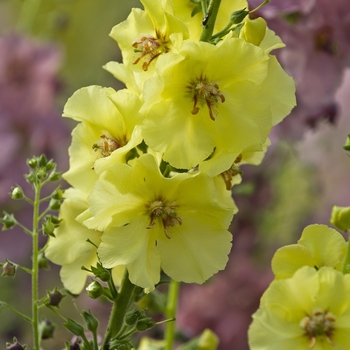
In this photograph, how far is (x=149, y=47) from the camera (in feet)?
1.38

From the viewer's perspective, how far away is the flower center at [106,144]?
43 centimetres

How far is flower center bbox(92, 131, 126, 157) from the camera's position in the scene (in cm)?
43

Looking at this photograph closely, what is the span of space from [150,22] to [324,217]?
769 mm

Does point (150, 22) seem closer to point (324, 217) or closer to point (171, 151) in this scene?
point (171, 151)

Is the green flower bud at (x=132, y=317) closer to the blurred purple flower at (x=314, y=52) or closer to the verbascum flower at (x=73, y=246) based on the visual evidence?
the verbascum flower at (x=73, y=246)

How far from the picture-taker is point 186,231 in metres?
0.42

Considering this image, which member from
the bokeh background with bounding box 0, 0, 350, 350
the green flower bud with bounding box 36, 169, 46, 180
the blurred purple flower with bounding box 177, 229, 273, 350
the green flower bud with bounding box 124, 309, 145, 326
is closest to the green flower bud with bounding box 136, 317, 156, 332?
the green flower bud with bounding box 124, 309, 145, 326

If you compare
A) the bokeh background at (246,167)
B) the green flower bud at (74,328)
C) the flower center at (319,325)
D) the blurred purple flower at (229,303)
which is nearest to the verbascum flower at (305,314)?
the flower center at (319,325)

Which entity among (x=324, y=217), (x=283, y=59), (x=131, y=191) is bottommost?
(x=324, y=217)

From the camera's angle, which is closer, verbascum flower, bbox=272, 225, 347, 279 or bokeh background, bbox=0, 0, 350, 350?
verbascum flower, bbox=272, 225, 347, 279

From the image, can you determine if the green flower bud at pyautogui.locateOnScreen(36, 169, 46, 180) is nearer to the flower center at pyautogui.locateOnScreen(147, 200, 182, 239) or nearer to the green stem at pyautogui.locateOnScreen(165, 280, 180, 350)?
the flower center at pyautogui.locateOnScreen(147, 200, 182, 239)

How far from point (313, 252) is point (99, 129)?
0.15 metres

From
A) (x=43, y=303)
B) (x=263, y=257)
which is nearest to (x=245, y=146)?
(x=43, y=303)

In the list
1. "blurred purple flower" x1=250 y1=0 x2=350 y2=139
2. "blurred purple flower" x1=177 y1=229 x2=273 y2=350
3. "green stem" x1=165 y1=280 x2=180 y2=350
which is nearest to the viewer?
"green stem" x1=165 y1=280 x2=180 y2=350
